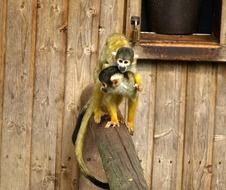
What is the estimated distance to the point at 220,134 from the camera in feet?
17.7

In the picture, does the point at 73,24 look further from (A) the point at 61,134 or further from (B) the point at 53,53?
(A) the point at 61,134

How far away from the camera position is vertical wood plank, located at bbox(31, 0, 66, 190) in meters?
5.21

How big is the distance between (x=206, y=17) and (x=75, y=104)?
90 cm

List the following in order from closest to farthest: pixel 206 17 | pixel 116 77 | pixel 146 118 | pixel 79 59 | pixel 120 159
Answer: pixel 120 159, pixel 116 77, pixel 79 59, pixel 146 118, pixel 206 17

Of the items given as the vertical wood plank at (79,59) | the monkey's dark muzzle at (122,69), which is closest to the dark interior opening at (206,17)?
the vertical wood plank at (79,59)

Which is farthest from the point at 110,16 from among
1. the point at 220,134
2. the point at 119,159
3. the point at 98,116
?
the point at 119,159

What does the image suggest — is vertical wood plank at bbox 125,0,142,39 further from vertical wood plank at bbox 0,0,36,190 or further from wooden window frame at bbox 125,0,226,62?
vertical wood plank at bbox 0,0,36,190

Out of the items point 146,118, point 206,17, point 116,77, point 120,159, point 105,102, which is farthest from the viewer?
point 206,17

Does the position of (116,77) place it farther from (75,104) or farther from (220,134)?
(220,134)

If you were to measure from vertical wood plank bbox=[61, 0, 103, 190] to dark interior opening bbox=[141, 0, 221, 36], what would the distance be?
0.33m

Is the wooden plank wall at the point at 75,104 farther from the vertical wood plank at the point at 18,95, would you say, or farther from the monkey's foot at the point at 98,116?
the monkey's foot at the point at 98,116

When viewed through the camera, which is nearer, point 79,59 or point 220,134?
point 79,59

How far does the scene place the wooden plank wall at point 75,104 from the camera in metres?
5.21

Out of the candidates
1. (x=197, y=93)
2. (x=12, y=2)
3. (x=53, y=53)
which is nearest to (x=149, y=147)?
(x=197, y=93)
